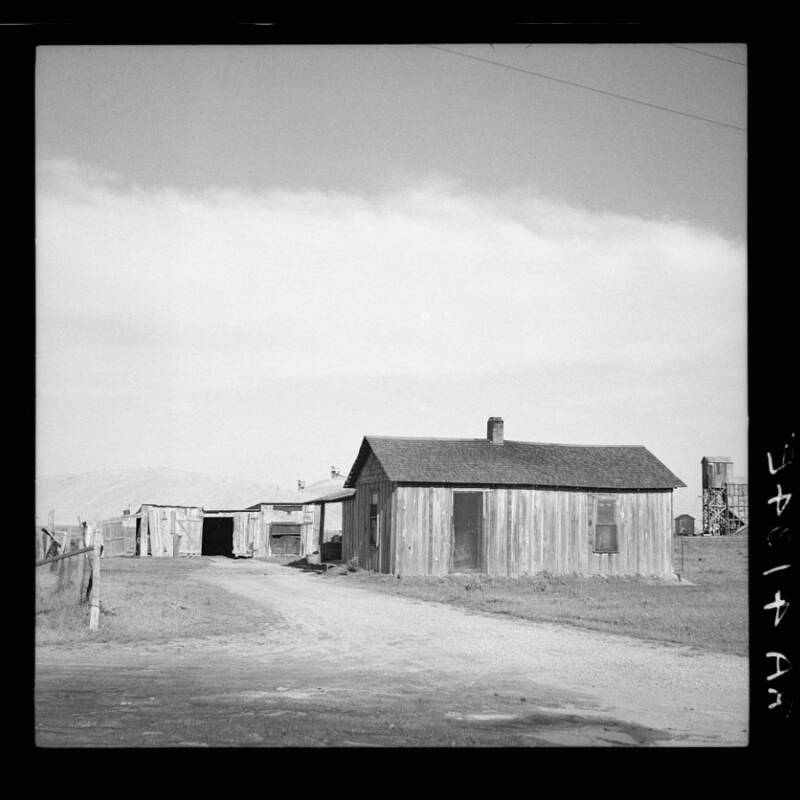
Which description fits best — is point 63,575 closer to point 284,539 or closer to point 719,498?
point 284,539

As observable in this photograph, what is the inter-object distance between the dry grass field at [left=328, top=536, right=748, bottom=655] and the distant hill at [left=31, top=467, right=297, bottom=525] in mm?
98164

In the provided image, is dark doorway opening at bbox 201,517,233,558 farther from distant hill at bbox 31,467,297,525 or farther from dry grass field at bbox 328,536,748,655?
distant hill at bbox 31,467,297,525

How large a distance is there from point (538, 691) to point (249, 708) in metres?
3.13

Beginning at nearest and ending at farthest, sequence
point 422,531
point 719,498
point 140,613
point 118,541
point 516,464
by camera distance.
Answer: point 140,613
point 422,531
point 516,464
point 118,541
point 719,498

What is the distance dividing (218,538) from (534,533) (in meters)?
24.5

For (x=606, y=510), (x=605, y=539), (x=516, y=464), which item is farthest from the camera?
(x=606, y=510)

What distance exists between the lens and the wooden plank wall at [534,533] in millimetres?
25891

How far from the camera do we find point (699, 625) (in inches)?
593

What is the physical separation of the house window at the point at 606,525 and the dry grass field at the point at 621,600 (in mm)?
1190

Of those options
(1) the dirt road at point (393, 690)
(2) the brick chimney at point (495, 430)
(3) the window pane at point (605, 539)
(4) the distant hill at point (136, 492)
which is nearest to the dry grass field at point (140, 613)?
(1) the dirt road at point (393, 690)
